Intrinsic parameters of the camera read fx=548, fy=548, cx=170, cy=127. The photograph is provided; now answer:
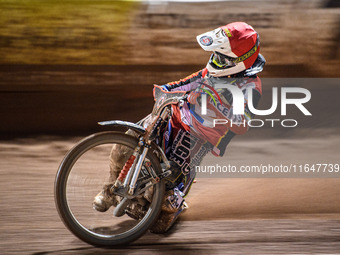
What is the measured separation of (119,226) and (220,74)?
4.35 feet

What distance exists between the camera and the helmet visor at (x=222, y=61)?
13.1 ft

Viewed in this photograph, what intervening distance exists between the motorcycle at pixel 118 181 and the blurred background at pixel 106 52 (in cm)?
389

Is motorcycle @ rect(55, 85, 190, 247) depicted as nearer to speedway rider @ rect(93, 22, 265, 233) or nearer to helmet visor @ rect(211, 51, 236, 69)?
speedway rider @ rect(93, 22, 265, 233)

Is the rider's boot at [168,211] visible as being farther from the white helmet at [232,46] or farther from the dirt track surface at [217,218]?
the white helmet at [232,46]

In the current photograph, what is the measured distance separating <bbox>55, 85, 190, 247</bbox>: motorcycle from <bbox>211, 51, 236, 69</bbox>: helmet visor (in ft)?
1.25

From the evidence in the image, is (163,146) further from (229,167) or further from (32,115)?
(32,115)

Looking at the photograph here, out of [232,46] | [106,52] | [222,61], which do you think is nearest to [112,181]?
[222,61]

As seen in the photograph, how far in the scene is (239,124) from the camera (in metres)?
3.82

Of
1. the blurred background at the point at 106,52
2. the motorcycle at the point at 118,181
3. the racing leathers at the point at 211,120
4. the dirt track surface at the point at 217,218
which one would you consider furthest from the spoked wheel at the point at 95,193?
the blurred background at the point at 106,52

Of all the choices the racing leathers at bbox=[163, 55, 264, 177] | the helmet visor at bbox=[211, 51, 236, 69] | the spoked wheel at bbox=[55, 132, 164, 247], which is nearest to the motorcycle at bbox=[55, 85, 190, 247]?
the spoked wheel at bbox=[55, 132, 164, 247]

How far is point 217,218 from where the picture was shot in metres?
4.54

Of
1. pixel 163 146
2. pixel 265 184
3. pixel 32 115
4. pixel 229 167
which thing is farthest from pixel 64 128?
pixel 163 146

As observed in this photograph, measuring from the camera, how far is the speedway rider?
3.89 meters

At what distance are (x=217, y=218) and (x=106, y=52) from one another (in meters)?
4.19
